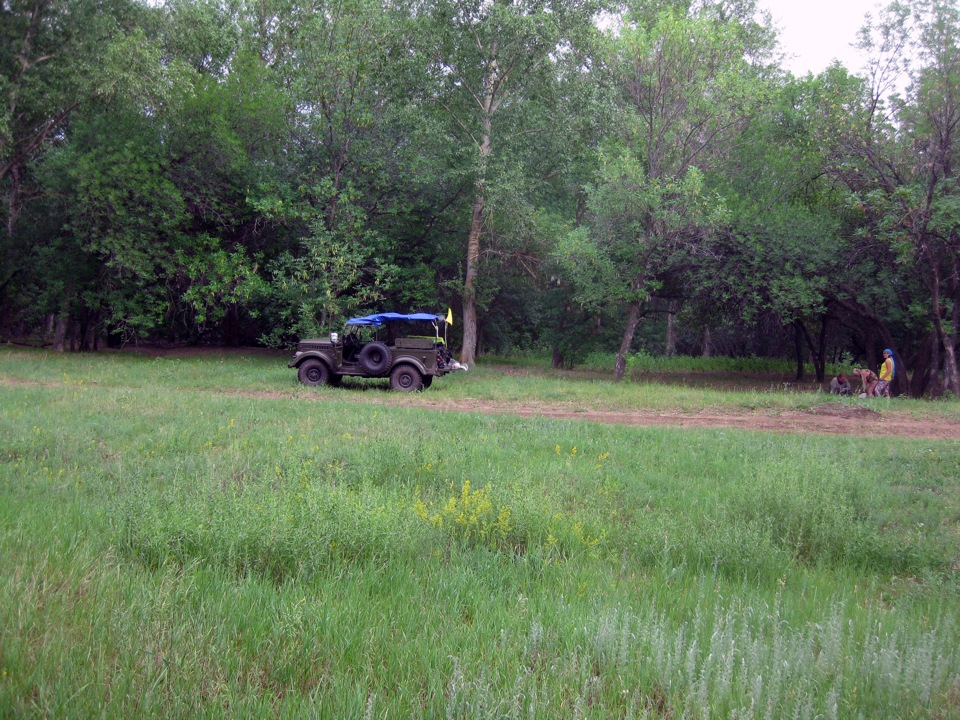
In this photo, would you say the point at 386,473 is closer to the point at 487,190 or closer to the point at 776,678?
the point at 776,678

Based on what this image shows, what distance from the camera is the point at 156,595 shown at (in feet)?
13.4

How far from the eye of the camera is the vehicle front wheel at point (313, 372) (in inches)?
740

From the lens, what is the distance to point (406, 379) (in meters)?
18.6

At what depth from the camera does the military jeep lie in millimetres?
18469

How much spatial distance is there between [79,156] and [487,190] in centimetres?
1503

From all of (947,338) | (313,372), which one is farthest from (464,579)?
(947,338)

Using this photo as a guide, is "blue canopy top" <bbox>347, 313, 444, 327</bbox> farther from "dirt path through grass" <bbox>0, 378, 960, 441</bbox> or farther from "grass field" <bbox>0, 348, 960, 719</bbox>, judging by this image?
"grass field" <bbox>0, 348, 960, 719</bbox>

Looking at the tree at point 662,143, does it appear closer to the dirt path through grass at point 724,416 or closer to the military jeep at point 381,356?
the military jeep at point 381,356

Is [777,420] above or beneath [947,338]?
beneath

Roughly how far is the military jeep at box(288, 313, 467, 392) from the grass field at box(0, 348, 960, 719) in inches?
324

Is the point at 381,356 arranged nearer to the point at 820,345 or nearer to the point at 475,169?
the point at 475,169

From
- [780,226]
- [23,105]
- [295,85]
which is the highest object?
[295,85]

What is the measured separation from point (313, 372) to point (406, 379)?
255 cm

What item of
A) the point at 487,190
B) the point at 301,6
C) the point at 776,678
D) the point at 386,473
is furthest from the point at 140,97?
the point at 776,678
